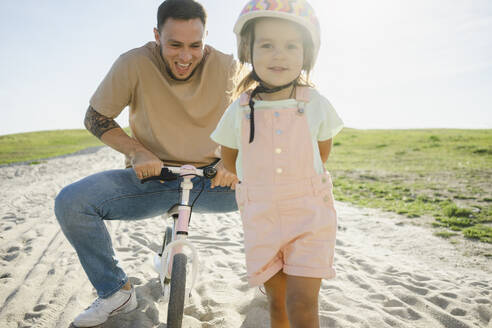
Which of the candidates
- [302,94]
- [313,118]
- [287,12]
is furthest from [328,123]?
[287,12]

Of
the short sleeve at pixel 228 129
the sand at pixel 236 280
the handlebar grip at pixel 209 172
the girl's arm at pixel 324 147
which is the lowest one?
the sand at pixel 236 280

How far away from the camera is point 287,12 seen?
2076 millimetres

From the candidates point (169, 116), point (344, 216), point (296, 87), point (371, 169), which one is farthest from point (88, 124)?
point (371, 169)

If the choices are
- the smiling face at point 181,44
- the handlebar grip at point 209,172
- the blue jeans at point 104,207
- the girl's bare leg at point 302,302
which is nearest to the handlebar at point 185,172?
the handlebar grip at point 209,172

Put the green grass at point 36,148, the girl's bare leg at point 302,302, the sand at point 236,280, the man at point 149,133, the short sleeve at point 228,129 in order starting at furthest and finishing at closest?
the green grass at point 36,148, the sand at point 236,280, the man at point 149,133, the short sleeve at point 228,129, the girl's bare leg at point 302,302

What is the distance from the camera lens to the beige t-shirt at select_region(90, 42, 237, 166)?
10.4 feet

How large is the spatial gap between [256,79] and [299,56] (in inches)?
12.6

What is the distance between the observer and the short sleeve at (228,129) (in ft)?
7.52

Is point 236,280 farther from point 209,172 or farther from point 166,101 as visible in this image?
point 166,101

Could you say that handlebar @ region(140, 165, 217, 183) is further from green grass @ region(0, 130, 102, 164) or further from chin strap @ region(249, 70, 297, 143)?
green grass @ region(0, 130, 102, 164)

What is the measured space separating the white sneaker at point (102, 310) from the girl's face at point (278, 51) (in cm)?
205

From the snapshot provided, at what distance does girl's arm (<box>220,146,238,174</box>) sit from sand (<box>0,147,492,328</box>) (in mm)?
1355

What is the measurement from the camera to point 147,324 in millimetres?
2975

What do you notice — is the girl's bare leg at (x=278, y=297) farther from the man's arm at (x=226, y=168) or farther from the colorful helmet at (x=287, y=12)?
the colorful helmet at (x=287, y=12)
